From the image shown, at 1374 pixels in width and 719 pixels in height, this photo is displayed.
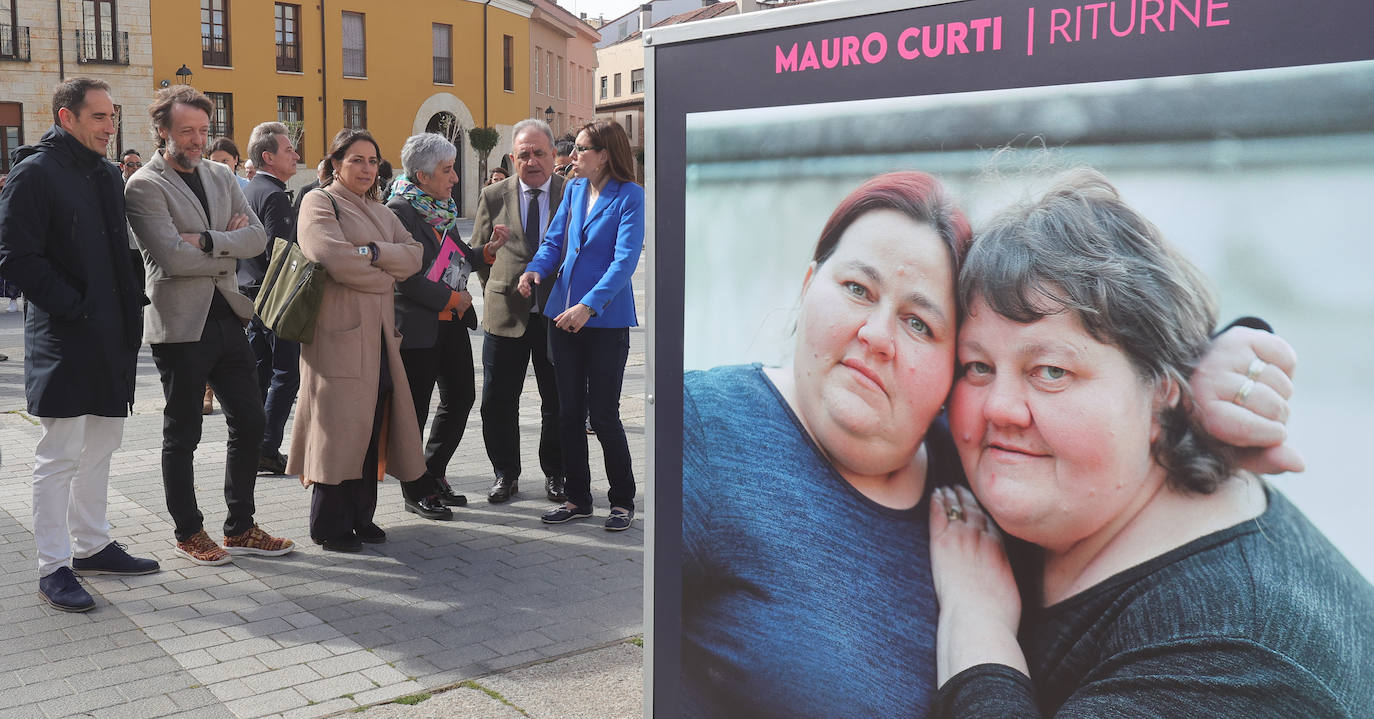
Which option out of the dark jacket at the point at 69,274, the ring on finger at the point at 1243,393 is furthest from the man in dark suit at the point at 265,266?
the ring on finger at the point at 1243,393

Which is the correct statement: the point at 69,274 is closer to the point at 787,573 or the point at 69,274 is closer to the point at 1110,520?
the point at 787,573

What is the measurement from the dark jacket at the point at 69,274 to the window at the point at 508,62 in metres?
47.5

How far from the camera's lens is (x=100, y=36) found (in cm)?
3666

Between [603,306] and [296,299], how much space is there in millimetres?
1321

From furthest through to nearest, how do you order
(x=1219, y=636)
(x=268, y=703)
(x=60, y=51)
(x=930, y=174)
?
(x=60, y=51) → (x=268, y=703) → (x=930, y=174) → (x=1219, y=636)

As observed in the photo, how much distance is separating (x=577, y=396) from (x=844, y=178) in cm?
354

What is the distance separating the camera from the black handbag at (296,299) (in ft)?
16.8

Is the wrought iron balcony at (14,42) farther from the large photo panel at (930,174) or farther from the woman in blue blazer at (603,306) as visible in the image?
the large photo panel at (930,174)

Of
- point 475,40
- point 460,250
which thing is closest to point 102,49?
point 475,40

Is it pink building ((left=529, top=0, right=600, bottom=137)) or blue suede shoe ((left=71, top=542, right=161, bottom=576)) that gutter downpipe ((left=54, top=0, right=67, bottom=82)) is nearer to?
pink building ((left=529, top=0, right=600, bottom=137))

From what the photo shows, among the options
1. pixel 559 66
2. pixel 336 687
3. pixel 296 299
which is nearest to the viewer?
pixel 336 687

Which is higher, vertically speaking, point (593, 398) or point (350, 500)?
point (593, 398)

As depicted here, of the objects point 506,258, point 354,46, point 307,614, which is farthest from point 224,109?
point 307,614

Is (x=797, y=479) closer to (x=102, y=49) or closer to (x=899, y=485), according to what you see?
(x=899, y=485)
